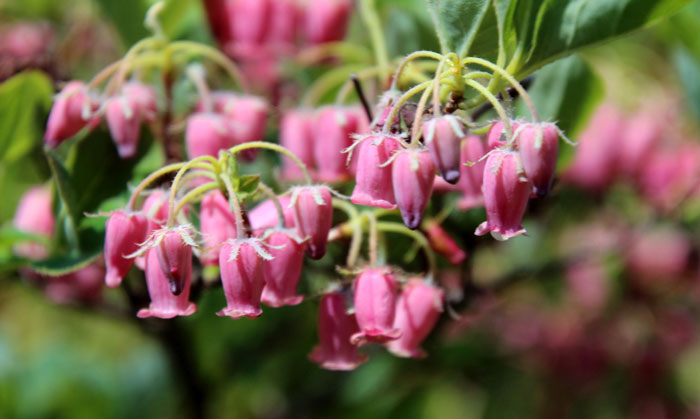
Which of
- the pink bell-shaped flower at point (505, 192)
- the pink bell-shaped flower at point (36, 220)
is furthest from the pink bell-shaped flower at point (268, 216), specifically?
the pink bell-shaped flower at point (36, 220)

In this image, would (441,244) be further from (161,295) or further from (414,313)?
(161,295)

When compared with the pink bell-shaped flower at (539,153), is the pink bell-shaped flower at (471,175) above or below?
below

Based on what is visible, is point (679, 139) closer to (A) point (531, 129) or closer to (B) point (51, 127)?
(A) point (531, 129)

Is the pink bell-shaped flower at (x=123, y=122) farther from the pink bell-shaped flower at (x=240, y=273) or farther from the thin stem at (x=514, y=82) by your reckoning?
the thin stem at (x=514, y=82)

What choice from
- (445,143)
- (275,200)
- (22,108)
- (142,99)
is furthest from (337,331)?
(22,108)

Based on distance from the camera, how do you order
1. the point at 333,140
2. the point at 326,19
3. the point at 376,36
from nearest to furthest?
the point at 333,140
the point at 376,36
the point at 326,19

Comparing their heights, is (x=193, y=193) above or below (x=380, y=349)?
above

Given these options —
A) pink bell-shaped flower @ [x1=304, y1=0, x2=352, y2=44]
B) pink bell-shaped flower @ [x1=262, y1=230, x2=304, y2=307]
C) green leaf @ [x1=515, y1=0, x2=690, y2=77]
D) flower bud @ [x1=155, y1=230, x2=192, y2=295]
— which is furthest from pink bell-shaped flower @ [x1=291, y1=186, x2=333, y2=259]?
pink bell-shaped flower @ [x1=304, y1=0, x2=352, y2=44]
